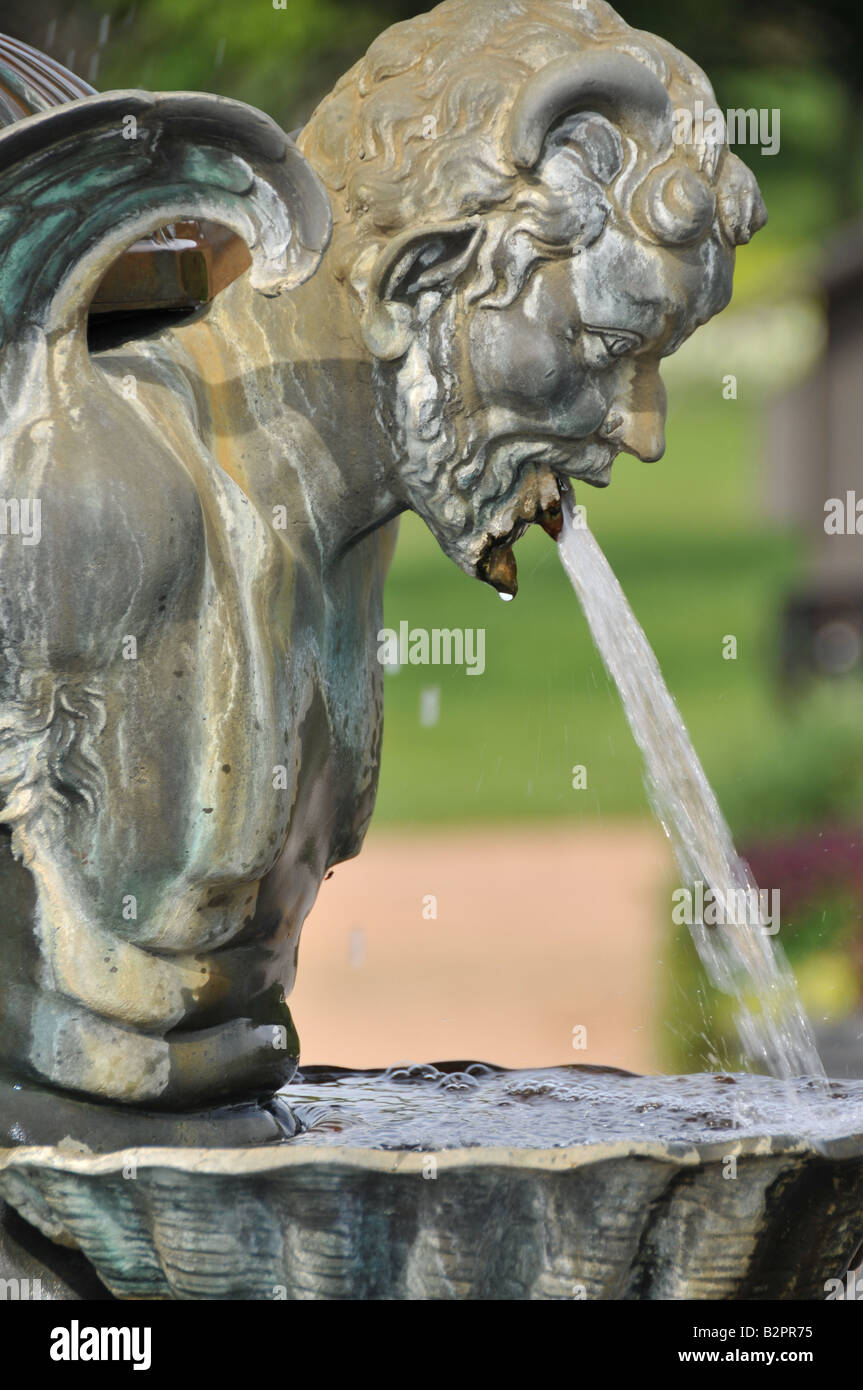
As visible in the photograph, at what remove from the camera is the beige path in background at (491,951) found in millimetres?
6566

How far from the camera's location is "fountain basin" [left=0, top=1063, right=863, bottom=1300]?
209 centimetres

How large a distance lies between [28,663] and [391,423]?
1.71 ft

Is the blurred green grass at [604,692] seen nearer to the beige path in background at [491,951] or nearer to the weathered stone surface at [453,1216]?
the beige path in background at [491,951]

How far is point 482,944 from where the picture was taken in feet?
25.8

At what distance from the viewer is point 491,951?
7777mm

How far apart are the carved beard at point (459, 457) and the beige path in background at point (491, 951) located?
318 cm

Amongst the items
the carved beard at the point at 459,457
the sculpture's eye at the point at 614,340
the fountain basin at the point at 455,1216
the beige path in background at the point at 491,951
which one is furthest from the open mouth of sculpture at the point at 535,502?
the beige path in background at the point at 491,951

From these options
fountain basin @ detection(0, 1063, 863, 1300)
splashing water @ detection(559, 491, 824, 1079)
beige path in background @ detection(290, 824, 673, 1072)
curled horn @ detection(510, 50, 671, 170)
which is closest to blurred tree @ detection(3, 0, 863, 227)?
beige path in background @ detection(290, 824, 673, 1072)

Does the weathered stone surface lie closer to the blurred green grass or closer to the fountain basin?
the fountain basin

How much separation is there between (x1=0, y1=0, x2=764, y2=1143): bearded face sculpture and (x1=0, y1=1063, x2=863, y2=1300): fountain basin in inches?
8.4

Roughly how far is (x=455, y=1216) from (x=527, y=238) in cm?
102

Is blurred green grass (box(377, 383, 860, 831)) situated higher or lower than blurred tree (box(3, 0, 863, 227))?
lower

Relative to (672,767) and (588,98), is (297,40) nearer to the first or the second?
(672,767)
